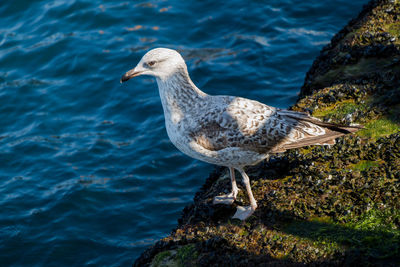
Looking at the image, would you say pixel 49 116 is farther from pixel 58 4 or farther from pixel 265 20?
pixel 265 20

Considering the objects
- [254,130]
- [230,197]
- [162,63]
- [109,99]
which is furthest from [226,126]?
[109,99]

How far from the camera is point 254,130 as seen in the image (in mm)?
6215

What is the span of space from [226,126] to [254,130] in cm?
39

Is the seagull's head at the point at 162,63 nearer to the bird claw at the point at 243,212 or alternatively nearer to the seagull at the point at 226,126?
the seagull at the point at 226,126

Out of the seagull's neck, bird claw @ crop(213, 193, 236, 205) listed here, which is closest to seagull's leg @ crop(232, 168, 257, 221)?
bird claw @ crop(213, 193, 236, 205)

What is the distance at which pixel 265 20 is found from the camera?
561 inches

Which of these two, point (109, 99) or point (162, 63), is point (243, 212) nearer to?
point (162, 63)

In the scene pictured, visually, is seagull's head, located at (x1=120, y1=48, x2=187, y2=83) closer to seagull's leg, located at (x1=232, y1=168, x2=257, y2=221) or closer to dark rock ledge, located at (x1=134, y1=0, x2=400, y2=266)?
seagull's leg, located at (x1=232, y1=168, x2=257, y2=221)

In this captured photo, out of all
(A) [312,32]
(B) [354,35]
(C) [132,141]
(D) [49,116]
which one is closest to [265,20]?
(A) [312,32]

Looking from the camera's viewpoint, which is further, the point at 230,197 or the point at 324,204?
the point at 230,197

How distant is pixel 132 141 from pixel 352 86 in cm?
545

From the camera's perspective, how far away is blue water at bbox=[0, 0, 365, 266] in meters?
9.16

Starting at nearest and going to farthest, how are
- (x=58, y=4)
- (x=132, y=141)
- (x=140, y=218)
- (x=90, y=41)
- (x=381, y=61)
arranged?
(x=381, y=61), (x=140, y=218), (x=132, y=141), (x=90, y=41), (x=58, y=4)

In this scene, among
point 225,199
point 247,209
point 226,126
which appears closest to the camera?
point 226,126
